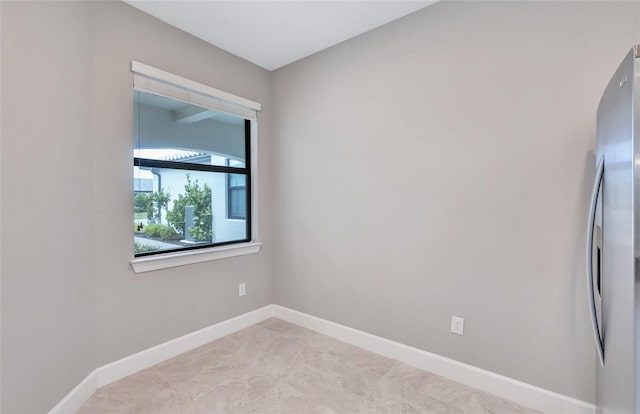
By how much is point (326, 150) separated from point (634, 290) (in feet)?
7.25

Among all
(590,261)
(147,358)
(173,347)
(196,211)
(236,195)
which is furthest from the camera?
(236,195)

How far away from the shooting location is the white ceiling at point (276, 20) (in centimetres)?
208

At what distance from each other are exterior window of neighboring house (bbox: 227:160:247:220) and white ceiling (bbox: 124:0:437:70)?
3.60ft

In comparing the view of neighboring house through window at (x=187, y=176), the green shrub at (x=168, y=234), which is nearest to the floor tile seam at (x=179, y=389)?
the view of neighboring house through window at (x=187, y=176)

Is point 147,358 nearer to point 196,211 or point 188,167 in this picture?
point 196,211

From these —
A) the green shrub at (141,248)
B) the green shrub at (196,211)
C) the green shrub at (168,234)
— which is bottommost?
the green shrub at (141,248)

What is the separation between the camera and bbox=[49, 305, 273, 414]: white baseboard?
5.68 feet

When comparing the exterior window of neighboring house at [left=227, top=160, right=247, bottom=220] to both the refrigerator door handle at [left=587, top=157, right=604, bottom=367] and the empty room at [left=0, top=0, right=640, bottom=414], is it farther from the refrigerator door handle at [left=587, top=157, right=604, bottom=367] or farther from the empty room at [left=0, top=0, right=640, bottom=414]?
the refrigerator door handle at [left=587, top=157, right=604, bottom=367]

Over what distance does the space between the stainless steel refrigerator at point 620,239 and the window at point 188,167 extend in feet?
8.26

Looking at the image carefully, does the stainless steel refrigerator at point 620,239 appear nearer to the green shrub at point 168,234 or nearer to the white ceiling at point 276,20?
the white ceiling at point 276,20

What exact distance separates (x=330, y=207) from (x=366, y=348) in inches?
48.2

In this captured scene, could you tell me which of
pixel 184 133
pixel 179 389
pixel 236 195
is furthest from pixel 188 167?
pixel 179 389

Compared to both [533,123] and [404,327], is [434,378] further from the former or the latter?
[533,123]

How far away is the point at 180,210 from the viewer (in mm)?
2562
